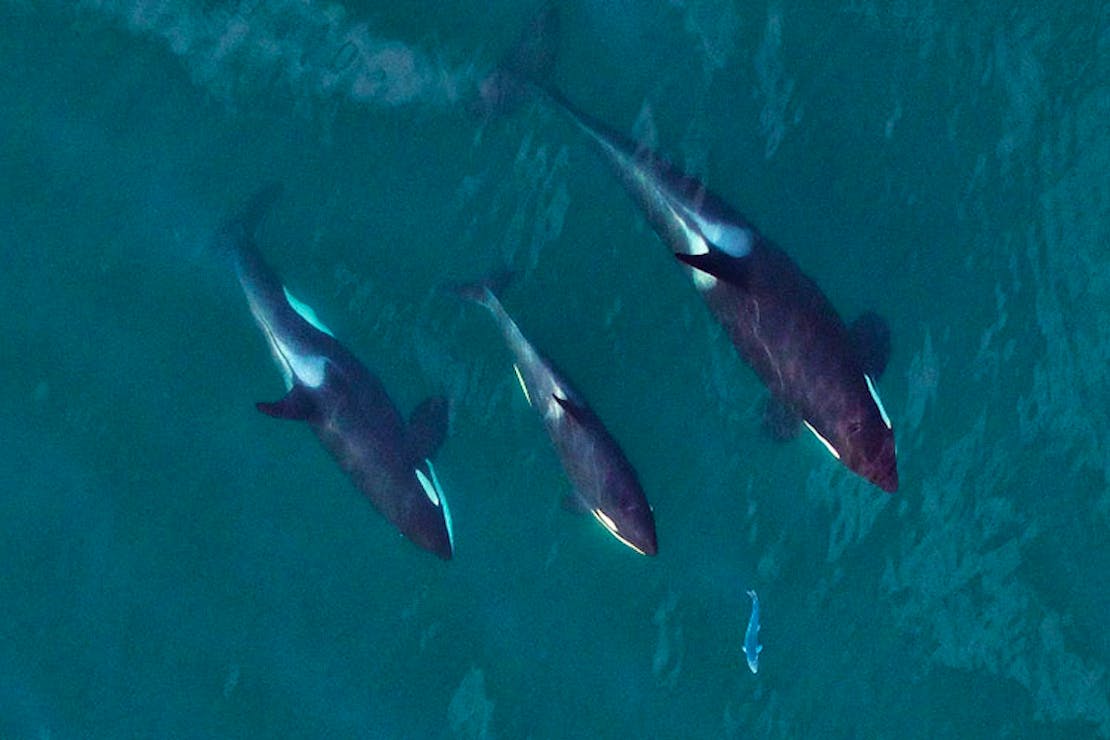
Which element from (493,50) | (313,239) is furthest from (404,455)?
(493,50)

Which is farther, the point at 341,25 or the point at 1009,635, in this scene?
the point at 1009,635

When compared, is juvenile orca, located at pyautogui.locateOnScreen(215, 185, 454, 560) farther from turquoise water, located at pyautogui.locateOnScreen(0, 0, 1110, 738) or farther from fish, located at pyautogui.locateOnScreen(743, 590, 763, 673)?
fish, located at pyautogui.locateOnScreen(743, 590, 763, 673)

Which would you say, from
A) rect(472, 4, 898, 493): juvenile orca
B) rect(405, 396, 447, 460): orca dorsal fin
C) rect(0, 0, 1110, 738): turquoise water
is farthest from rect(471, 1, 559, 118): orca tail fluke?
rect(405, 396, 447, 460): orca dorsal fin

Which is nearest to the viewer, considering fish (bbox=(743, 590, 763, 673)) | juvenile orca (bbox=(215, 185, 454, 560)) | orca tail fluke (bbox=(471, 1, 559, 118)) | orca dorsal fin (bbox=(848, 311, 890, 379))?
juvenile orca (bbox=(215, 185, 454, 560))

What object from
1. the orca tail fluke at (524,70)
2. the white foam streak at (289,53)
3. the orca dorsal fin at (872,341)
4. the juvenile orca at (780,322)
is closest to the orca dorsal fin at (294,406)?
the white foam streak at (289,53)

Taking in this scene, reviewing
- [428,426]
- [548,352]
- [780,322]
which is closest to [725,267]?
[780,322]

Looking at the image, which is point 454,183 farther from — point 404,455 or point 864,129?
point 864,129

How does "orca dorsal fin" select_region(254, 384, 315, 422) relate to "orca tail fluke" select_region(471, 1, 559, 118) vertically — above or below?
below
